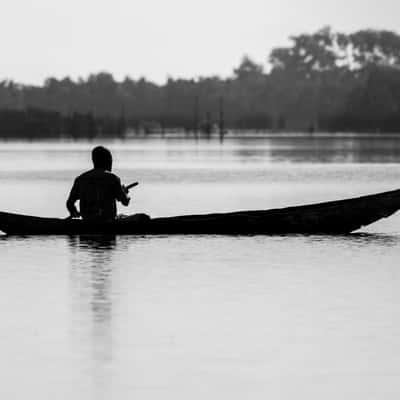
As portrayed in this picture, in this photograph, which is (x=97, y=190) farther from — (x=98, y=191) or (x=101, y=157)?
(x=101, y=157)

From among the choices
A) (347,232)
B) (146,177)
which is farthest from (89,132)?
(347,232)

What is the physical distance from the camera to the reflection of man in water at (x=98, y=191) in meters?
19.3

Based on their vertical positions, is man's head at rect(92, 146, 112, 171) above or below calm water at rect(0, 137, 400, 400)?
above

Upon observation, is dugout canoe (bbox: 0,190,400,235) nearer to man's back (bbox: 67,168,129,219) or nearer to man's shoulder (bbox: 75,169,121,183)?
man's back (bbox: 67,168,129,219)

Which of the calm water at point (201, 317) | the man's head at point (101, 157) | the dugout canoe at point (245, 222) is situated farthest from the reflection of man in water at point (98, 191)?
the calm water at point (201, 317)

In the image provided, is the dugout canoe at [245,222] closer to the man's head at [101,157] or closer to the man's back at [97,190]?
the man's back at [97,190]

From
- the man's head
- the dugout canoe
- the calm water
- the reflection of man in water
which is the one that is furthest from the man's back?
the calm water

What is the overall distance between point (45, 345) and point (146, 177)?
35703mm

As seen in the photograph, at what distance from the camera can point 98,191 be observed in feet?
63.7

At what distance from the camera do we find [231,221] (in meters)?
20.5

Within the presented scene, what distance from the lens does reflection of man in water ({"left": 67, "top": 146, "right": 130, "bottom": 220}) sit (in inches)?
760

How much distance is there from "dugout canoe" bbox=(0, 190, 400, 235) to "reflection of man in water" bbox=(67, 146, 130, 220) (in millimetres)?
181

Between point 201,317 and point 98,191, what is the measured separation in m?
7.65

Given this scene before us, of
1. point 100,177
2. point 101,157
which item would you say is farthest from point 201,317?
point 101,157
